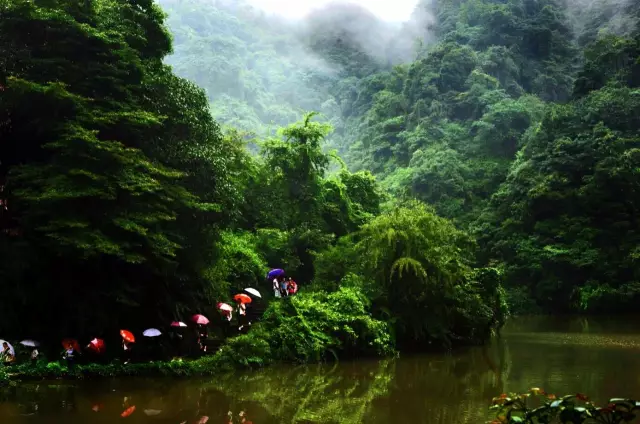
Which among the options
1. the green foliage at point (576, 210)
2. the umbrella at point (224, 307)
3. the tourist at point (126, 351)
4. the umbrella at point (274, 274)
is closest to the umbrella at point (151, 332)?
the tourist at point (126, 351)

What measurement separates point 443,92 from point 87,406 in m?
45.7

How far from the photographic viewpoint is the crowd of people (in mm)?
11938

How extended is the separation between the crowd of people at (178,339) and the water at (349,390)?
37.2 inches

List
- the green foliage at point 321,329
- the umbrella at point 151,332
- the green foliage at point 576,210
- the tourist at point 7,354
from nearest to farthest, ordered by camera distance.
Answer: the tourist at point 7,354 < the umbrella at point 151,332 < the green foliage at point 321,329 < the green foliage at point 576,210

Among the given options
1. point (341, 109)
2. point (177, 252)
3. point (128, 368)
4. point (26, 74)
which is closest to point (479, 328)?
point (177, 252)

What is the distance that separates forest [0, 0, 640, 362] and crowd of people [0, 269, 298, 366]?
539 millimetres

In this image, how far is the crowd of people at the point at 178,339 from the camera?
39.2 ft

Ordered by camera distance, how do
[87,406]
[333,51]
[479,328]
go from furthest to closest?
[333,51] < [479,328] < [87,406]

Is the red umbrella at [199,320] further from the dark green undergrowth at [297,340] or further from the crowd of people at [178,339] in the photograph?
the dark green undergrowth at [297,340]

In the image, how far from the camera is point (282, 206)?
22094 millimetres

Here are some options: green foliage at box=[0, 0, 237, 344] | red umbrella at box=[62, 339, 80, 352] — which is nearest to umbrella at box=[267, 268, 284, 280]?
green foliage at box=[0, 0, 237, 344]

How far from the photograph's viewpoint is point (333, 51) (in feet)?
261

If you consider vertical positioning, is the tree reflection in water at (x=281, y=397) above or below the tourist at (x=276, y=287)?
below

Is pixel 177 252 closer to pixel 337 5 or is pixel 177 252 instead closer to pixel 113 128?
pixel 113 128
